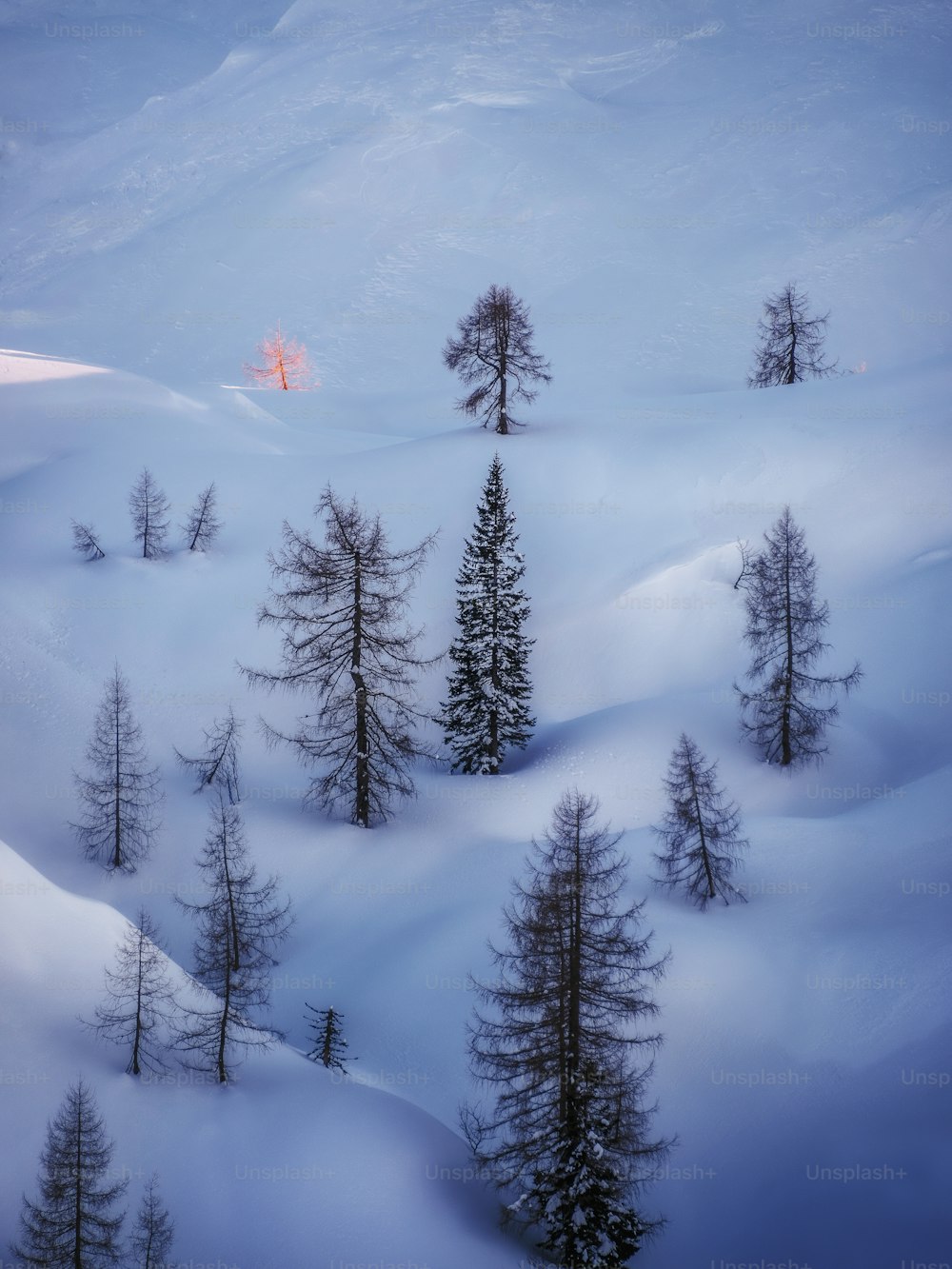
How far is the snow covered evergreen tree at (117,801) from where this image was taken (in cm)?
2461

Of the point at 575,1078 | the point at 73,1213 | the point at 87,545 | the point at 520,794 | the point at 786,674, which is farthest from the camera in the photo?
the point at 87,545

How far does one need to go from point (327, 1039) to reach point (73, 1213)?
5.78 meters

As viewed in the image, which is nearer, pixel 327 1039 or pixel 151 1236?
pixel 151 1236

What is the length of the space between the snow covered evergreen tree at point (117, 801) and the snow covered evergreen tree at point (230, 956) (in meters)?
2.15

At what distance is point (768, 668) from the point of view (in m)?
29.8

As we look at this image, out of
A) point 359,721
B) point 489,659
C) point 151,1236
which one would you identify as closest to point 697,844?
point 489,659

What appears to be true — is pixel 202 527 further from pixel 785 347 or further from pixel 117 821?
pixel 785 347

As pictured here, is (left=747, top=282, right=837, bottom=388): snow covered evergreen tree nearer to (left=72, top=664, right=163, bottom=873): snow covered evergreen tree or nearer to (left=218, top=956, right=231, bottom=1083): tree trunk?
(left=72, top=664, right=163, bottom=873): snow covered evergreen tree

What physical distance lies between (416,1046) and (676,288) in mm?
93636

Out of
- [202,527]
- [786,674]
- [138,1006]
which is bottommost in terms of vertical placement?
[138,1006]

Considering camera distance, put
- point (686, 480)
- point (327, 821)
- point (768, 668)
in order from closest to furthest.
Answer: point (327, 821) → point (768, 668) → point (686, 480)

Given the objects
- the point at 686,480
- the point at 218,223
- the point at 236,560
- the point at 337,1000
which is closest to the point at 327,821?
the point at 337,1000

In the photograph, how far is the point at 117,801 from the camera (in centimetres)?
2406

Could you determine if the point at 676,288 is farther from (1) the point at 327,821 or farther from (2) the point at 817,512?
(1) the point at 327,821
